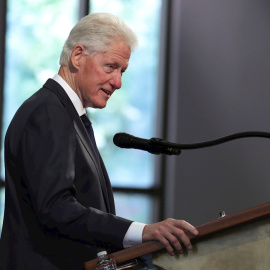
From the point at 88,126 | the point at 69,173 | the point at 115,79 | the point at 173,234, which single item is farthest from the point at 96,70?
the point at 173,234

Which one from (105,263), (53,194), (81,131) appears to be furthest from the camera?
(81,131)

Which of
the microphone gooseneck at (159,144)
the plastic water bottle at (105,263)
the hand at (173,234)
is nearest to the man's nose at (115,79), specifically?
the microphone gooseneck at (159,144)

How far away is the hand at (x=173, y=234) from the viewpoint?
1541 millimetres

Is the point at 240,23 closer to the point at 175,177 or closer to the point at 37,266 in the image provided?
the point at 175,177

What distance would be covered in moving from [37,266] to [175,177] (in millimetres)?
3560

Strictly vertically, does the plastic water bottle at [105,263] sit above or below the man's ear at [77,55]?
below

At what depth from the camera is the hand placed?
154 centimetres

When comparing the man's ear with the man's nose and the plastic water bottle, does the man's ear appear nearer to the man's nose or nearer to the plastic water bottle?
the man's nose

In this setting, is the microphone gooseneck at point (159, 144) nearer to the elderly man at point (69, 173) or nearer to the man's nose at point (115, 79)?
the elderly man at point (69, 173)

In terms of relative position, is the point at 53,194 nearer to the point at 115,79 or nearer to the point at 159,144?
the point at 159,144

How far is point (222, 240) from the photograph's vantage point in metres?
1.53

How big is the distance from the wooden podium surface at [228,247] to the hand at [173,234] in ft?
0.05

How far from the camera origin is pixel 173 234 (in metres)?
1.56

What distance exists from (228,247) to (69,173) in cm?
51
